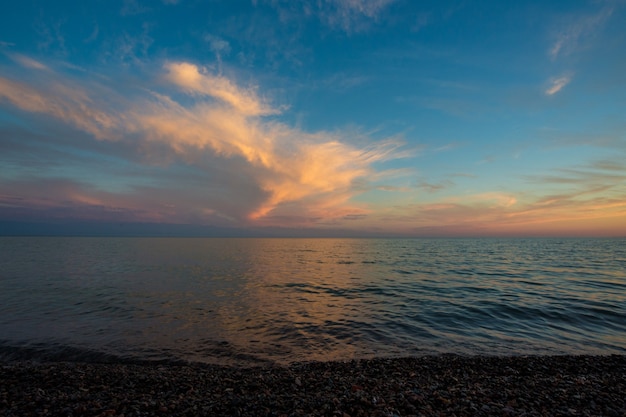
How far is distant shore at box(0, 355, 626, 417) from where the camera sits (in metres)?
7.26

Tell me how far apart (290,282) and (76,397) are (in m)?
27.7

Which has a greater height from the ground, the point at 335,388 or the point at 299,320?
the point at 335,388

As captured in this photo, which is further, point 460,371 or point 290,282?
point 290,282

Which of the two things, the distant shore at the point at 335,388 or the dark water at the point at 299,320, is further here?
the dark water at the point at 299,320

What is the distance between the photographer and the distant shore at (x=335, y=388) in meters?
7.26

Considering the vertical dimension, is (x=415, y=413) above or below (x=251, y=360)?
above

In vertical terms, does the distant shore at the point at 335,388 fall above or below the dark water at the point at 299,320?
above

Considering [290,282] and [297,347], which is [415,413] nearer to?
[297,347]

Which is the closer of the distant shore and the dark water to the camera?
the distant shore

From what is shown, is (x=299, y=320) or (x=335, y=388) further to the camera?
(x=299, y=320)

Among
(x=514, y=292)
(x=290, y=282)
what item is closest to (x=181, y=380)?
(x=290, y=282)

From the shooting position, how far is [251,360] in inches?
496

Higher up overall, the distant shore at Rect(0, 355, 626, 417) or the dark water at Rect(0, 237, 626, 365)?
the distant shore at Rect(0, 355, 626, 417)

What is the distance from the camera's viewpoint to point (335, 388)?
8.71 m
